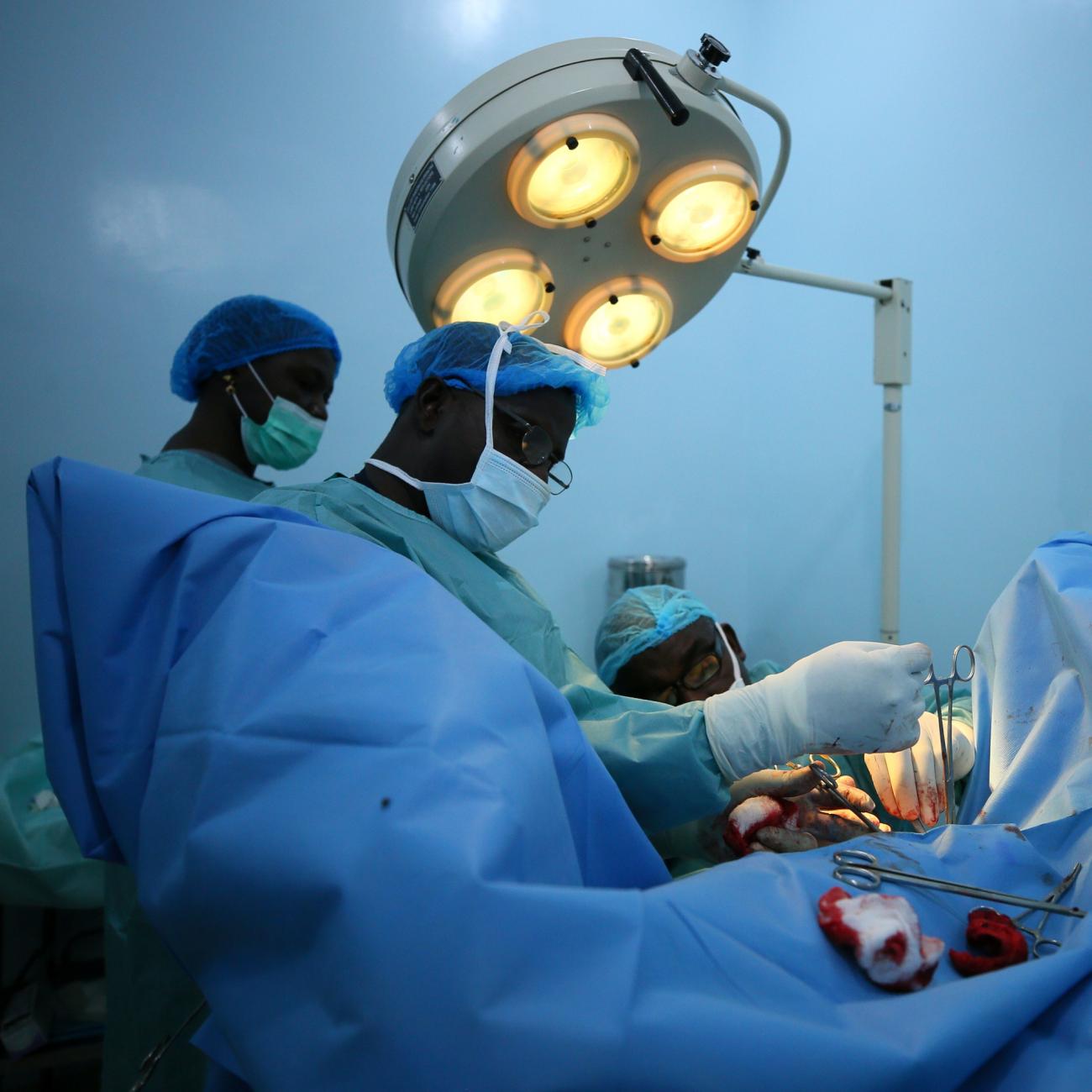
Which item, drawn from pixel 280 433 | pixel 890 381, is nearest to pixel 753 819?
Answer: pixel 890 381

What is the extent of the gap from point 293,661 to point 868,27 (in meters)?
2.81

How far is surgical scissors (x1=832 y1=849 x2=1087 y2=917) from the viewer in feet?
2.13

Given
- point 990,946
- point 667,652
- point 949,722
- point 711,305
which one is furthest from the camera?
point 711,305

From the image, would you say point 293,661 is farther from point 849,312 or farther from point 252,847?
point 849,312

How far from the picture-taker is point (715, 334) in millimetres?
3104

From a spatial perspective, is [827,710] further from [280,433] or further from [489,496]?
[280,433]

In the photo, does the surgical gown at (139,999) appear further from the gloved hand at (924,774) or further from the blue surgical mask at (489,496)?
the gloved hand at (924,774)

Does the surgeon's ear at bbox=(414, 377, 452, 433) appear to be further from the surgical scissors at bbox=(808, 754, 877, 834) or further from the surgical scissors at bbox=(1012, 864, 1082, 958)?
the surgical scissors at bbox=(1012, 864, 1082, 958)

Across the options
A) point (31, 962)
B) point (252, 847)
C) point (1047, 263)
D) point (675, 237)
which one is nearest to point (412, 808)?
point (252, 847)

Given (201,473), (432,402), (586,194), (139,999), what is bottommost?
(139,999)

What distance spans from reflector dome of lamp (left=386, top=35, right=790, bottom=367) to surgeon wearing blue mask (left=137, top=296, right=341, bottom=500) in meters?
0.71

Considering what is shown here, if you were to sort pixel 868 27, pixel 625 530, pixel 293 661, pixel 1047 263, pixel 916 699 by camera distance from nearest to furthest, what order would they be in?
pixel 293 661 < pixel 916 699 < pixel 1047 263 < pixel 868 27 < pixel 625 530

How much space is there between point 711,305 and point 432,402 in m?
2.08

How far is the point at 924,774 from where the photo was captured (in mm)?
1158
